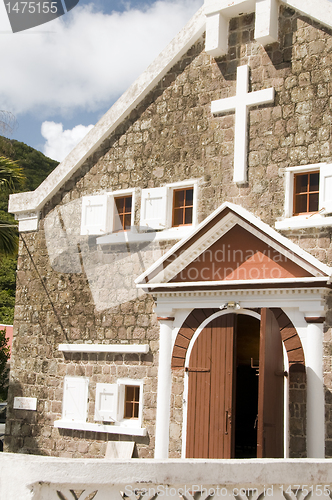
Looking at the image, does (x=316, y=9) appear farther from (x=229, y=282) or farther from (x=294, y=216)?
(x=229, y=282)

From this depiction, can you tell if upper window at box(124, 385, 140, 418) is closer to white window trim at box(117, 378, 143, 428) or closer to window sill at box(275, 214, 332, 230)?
white window trim at box(117, 378, 143, 428)

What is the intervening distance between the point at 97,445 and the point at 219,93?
6999 millimetres

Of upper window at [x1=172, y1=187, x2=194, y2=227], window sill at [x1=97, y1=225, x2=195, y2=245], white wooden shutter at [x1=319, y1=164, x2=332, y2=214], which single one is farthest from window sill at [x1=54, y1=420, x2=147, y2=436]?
white wooden shutter at [x1=319, y1=164, x2=332, y2=214]

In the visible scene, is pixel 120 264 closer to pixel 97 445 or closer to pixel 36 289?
pixel 36 289

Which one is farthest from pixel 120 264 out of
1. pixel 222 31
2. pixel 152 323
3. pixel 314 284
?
pixel 222 31

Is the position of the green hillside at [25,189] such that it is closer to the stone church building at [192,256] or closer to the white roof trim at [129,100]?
the white roof trim at [129,100]

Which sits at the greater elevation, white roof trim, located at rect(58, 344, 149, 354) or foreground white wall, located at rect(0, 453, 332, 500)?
white roof trim, located at rect(58, 344, 149, 354)

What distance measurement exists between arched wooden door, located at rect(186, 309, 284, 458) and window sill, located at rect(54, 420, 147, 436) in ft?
3.79

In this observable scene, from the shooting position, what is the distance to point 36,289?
484 inches

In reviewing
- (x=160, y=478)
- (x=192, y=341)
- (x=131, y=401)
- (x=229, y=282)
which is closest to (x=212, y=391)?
(x=192, y=341)

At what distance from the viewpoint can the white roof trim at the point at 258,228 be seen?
8992 millimetres

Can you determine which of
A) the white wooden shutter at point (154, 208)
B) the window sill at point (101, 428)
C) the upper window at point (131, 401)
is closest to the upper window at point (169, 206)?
the white wooden shutter at point (154, 208)

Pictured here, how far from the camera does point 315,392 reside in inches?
349

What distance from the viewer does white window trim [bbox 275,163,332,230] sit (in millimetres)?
9388
